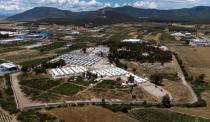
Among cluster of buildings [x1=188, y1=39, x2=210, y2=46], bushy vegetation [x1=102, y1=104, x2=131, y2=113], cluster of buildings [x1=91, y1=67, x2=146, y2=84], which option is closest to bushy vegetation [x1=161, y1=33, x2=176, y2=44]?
cluster of buildings [x1=188, y1=39, x2=210, y2=46]

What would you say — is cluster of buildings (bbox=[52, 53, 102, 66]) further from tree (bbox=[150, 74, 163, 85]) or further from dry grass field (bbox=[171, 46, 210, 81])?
dry grass field (bbox=[171, 46, 210, 81])

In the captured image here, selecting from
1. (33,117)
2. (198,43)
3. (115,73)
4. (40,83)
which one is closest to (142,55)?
(115,73)

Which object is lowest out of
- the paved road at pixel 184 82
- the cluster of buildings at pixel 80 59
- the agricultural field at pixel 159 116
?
A: the paved road at pixel 184 82

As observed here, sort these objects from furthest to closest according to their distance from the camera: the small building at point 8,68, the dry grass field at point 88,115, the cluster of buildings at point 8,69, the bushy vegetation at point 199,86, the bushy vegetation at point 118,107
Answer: the small building at point 8,68 < the cluster of buildings at point 8,69 < the bushy vegetation at point 199,86 < the bushy vegetation at point 118,107 < the dry grass field at point 88,115

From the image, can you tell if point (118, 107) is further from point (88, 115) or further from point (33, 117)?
point (33, 117)

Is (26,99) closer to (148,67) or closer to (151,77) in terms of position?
A: (151,77)

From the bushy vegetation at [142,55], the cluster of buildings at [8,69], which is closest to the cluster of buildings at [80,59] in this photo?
the bushy vegetation at [142,55]

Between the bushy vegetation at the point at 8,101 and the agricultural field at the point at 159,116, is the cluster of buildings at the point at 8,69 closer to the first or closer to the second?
the bushy vegetation at the point at 8,101
